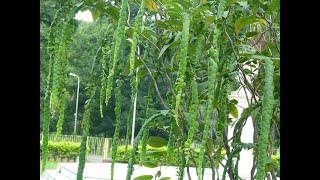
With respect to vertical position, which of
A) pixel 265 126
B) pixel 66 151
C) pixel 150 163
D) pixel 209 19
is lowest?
pixel 66 151

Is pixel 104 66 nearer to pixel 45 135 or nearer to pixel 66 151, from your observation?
pixel 45 135

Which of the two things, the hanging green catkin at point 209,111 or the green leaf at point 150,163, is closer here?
the hanging green catkin at point 209,111


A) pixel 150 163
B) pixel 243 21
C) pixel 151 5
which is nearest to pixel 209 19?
pixel 243 21

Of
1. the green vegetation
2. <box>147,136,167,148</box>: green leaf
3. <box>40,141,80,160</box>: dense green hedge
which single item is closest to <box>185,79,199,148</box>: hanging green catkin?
the green vegetation

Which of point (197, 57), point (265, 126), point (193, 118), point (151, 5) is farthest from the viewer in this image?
point (151, 5)

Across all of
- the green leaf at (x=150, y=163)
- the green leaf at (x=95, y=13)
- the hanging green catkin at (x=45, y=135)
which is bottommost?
the green leaf at (x=150, y=163)

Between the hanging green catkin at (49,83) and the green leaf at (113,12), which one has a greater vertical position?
the green leaf at (113,12)

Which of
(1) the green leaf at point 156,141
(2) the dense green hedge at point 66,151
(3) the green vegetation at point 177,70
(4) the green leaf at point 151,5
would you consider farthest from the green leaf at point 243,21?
(2) the dense green hedge at point 66,151

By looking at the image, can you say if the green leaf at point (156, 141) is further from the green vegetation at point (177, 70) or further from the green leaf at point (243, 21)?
the green leaf at point (243, 21)

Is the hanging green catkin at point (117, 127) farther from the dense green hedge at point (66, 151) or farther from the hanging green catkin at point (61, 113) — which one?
the dense green hedge at point (66, 151)

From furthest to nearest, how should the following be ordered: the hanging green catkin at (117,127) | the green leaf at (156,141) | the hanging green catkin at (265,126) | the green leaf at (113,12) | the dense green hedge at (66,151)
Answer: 1. the dense green hedge at (66,151)
2. the green leaf at (156,141)
3. the green leaf at (113,12)
4. the hanging green catkin at (117,127)
5. the hanging green catkin at (265,126)

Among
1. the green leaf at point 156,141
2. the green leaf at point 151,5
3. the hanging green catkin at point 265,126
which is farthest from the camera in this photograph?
the green leaf at point 156,141

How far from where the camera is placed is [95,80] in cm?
75
